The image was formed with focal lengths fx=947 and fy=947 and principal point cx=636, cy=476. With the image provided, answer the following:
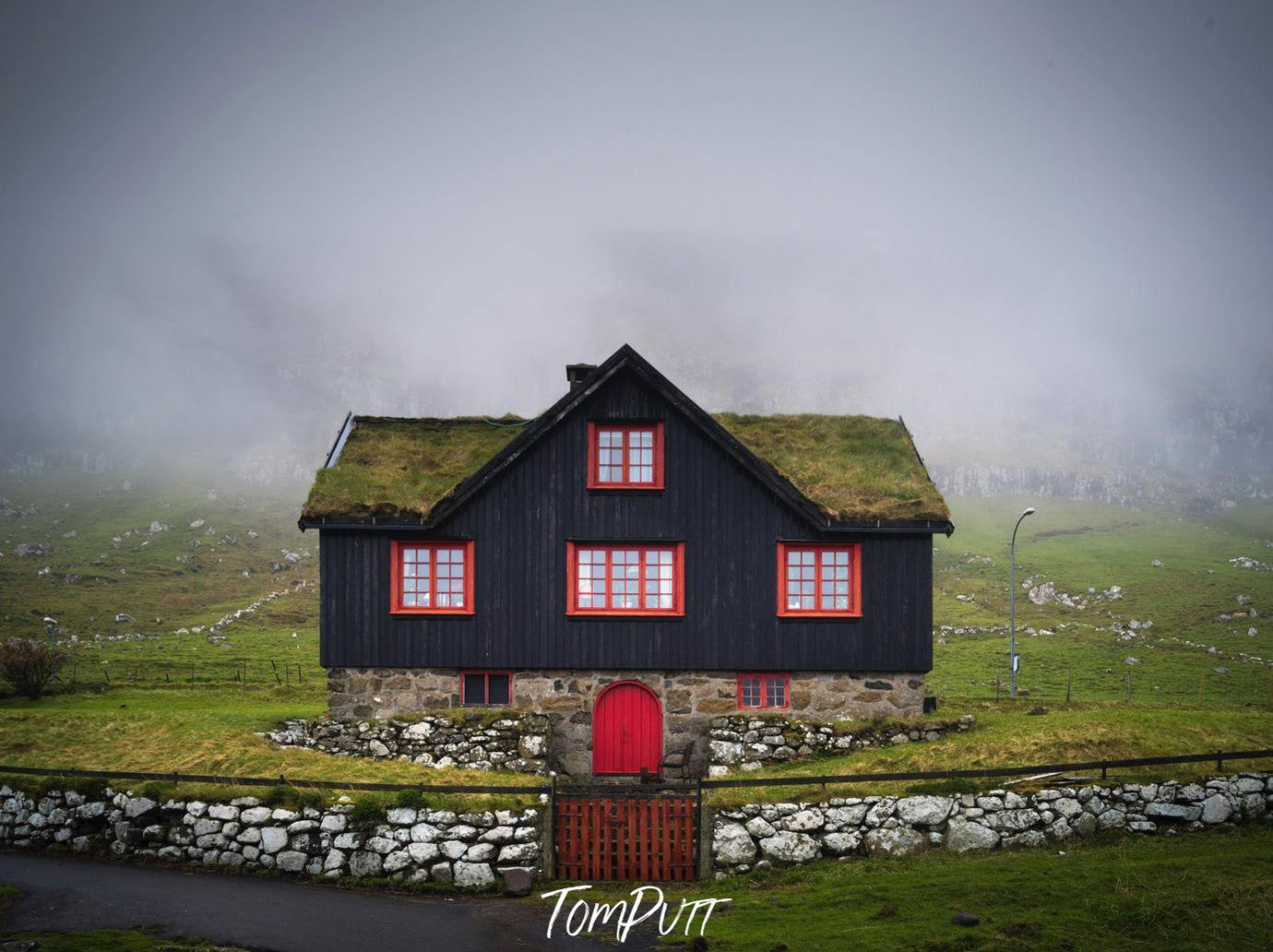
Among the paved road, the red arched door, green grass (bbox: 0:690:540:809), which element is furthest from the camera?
the red arched door

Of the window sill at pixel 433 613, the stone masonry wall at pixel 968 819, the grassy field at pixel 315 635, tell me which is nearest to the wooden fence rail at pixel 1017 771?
the stone masonry wall at pixel 968 819

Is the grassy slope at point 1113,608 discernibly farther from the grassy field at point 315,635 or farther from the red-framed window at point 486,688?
the red-framed window at point 486,688

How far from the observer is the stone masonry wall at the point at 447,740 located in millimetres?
25734

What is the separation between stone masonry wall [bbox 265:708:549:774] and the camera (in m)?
25.7

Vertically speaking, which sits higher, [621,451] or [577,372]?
[577,372]

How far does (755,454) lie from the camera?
1094 inches

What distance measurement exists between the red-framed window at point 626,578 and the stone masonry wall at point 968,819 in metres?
9.29

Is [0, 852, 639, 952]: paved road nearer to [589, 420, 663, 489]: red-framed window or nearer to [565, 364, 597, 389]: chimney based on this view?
[589, 420, 663, 489]: red-framed window

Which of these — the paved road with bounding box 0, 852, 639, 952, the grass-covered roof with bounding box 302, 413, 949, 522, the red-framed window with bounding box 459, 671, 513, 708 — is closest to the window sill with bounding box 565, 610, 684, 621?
the red-framed window with bounding box 459, 671, 513, 708

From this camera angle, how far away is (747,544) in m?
27.3

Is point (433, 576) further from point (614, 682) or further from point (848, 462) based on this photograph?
point (848, 462)

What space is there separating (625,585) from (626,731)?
4.11 meters

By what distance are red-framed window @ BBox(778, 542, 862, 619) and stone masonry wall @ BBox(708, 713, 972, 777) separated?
322 cm

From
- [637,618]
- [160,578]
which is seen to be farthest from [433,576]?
[160,578]
